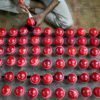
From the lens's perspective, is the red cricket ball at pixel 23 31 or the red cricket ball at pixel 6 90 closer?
the red cricket ball at pixel 6 90

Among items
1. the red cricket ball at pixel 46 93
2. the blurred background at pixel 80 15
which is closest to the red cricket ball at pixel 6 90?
the red cricket ball at pixel 46 93

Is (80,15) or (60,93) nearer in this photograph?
(60,93)

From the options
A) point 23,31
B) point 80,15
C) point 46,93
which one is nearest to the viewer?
point 46,93

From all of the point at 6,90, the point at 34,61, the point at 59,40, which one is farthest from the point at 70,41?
the point at 6,90

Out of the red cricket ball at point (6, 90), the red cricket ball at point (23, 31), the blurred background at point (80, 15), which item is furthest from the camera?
the blurred background at point (80, 15)

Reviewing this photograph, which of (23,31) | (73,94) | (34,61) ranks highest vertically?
(23,31)

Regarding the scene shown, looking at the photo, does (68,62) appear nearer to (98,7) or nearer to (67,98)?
(67,98)

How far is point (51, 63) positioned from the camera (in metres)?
0.76

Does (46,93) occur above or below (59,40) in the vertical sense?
below

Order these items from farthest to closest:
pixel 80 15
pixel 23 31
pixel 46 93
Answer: pixel 80 15
pixel 23 31
pixel 46 93

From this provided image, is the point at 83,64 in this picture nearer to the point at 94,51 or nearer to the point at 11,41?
Answer: the point at 94,51

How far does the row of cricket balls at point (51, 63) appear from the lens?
75cm

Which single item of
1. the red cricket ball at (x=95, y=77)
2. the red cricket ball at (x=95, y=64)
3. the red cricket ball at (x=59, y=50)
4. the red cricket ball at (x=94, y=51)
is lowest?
the red cricket ball at (x=95, y=77)

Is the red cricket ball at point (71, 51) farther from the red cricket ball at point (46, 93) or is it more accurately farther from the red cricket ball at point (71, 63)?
the red cricket ball at point (46, 93)
